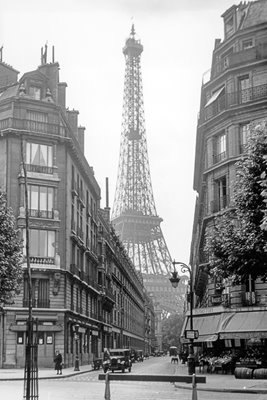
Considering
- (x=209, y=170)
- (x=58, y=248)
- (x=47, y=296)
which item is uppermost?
(x=209, y=170)

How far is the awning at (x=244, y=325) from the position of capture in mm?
45375

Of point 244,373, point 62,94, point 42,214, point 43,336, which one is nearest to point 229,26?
point 62,94

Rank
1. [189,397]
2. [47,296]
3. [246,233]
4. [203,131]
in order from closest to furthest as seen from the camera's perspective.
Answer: [189,397] < [246,233] < [203,131] < [47,296]

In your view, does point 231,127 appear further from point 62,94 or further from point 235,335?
point 62,94

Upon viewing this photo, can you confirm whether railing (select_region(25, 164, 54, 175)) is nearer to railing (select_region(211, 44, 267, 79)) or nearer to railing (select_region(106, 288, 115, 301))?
railing (select_region(211, 44, 267, 79))

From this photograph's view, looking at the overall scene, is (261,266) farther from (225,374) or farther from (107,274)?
(107,274)

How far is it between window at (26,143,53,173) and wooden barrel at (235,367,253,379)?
32630 mm

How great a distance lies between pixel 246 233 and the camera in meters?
31.0

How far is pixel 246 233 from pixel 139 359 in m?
76.4

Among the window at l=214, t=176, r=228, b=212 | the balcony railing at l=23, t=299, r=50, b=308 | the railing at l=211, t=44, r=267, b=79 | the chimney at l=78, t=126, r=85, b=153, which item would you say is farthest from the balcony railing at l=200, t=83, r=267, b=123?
the chimney at l=78, t=126, r=85, b=153

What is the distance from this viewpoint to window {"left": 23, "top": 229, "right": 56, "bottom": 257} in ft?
208

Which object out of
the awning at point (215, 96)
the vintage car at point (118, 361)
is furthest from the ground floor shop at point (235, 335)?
the awning at point (215, 96)

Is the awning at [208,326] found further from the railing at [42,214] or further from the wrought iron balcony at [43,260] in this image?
the railing at [42,214]

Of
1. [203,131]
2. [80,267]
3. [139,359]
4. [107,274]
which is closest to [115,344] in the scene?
[139,359]
